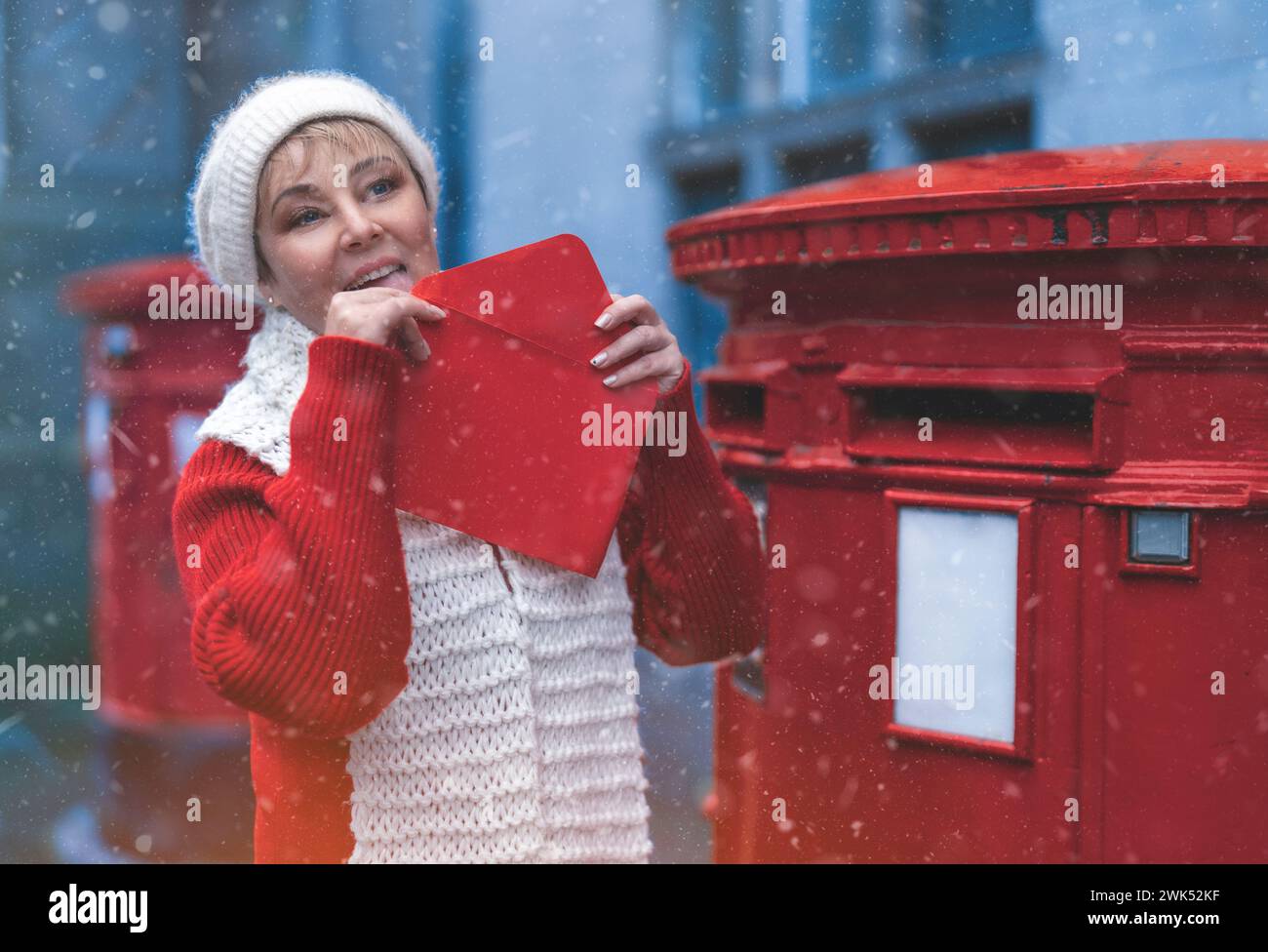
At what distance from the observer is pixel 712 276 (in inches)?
83.8

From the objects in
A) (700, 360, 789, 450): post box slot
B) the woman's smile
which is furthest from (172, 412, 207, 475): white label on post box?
the woman's smile

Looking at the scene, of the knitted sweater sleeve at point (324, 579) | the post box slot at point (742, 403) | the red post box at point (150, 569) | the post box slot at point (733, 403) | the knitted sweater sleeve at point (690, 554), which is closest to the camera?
the knitted sweater sleeve at point (324, 579)

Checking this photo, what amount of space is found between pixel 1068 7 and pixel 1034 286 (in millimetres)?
1580

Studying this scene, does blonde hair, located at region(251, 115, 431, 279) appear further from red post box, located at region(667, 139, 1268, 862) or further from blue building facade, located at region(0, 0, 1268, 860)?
blue building facade, located at region(0, 0, 1268, 860)

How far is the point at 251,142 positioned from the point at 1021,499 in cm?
124

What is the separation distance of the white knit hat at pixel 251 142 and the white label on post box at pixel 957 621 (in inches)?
40.0

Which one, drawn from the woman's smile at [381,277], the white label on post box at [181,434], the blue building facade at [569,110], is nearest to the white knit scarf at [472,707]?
the woman's smile at [381,277]

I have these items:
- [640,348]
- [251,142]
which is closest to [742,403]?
[640,348]

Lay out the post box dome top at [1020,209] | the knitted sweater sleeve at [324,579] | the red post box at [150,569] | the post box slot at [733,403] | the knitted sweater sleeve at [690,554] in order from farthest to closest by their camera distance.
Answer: the red post box at [150,569] → the post box slot at [733,403] → the post box dome top at [1020,209] → the knitted sweater sleeve at [690,554] → the knitted sweater sleeve at [324,579]

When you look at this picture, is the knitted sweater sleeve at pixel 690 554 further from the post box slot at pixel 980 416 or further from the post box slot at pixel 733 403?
the post box slot at pixel 733 403

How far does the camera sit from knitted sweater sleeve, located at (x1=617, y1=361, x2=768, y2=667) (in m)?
1.49

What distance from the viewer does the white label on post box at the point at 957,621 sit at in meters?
1.82

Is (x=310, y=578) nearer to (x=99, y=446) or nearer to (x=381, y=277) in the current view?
(x=381, y=277)

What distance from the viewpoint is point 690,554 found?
4.96 ft
